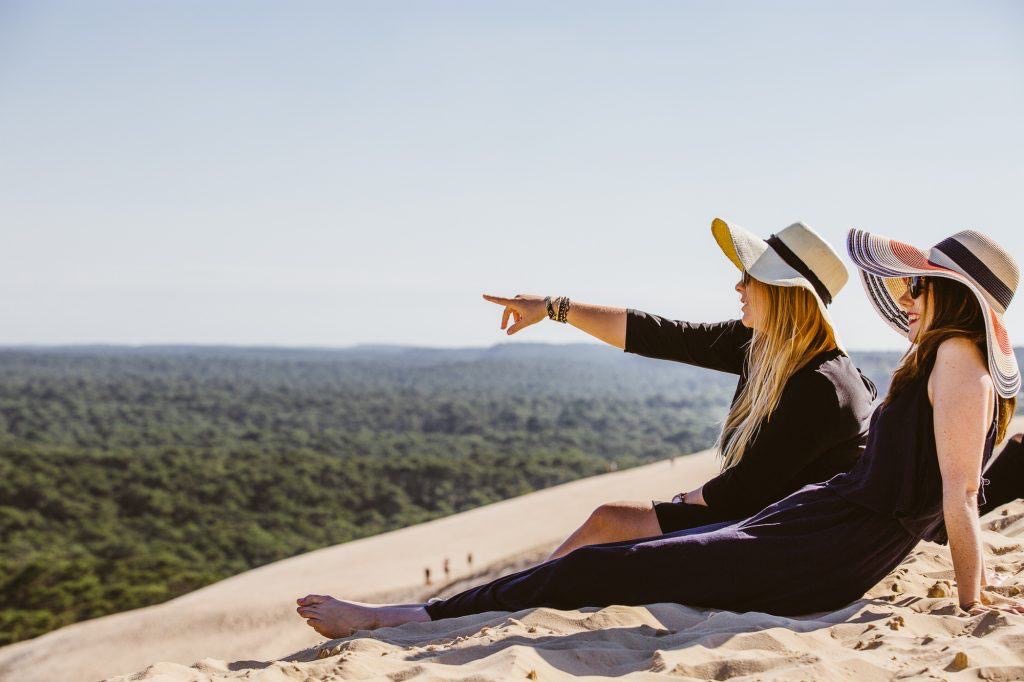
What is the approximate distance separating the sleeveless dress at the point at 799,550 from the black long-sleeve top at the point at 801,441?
186 mm

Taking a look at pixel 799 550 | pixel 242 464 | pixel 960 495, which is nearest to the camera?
pixel 960 495

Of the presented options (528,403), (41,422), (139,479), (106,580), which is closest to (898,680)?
(106,580)

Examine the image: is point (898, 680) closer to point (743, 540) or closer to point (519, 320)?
point (743, 540)

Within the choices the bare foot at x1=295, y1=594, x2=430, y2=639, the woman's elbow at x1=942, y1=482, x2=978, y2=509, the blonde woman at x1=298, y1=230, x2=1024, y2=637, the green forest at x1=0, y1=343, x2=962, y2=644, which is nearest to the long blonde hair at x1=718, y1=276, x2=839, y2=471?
the blonde woman at x1=298, y1=230, x2=1024, y2=637

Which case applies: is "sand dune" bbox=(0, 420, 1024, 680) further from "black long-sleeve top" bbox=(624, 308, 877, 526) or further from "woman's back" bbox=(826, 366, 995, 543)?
"black long-sleeve top" bbox=(624, 308, 877, 526)

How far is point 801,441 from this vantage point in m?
3.35

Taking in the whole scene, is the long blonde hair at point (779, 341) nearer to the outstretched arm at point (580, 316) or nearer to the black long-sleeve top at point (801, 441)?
the black long-sleeve top at point (801, 441)

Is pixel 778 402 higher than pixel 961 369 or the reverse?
the reverse

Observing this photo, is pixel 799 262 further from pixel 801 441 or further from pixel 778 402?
pixel 801 441

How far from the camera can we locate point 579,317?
4094 mm

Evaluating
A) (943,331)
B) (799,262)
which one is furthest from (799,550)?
(799,262)

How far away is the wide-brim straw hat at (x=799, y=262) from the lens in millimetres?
3338

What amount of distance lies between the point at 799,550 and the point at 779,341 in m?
0.72

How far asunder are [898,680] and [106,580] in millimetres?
27662
